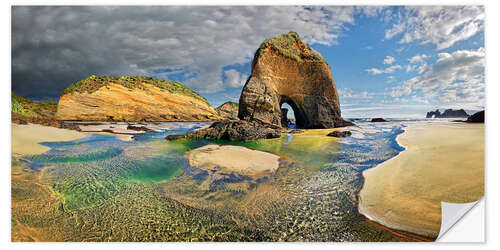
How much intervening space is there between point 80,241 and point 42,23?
13.4ft

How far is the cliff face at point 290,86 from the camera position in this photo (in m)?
12.1

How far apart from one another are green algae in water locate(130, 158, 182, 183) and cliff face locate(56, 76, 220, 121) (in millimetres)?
6071

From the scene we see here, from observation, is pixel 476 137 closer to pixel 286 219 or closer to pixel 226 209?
pixel 286 219

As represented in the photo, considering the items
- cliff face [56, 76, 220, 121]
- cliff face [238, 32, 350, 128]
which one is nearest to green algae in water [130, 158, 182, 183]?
cliff face [56, 76, 220, 121]

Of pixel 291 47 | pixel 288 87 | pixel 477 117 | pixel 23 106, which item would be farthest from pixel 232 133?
pixel 291 47

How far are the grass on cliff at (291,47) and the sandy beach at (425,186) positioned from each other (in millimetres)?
11434

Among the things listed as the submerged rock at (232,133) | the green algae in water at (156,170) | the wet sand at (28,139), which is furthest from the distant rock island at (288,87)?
the wet sand at (28,139)

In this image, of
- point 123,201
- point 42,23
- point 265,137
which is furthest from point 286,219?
point 265,137

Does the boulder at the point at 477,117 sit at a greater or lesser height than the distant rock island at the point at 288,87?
lesser

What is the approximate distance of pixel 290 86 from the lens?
14.5 metres

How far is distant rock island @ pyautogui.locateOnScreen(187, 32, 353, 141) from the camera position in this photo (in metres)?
12.0

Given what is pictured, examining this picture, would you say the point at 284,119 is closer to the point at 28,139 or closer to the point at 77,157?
the point at 77,157

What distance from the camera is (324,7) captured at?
3311 millimetres

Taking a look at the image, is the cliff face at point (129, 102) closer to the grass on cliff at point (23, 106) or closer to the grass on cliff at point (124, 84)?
the grass on cliff at point (124, 84)
